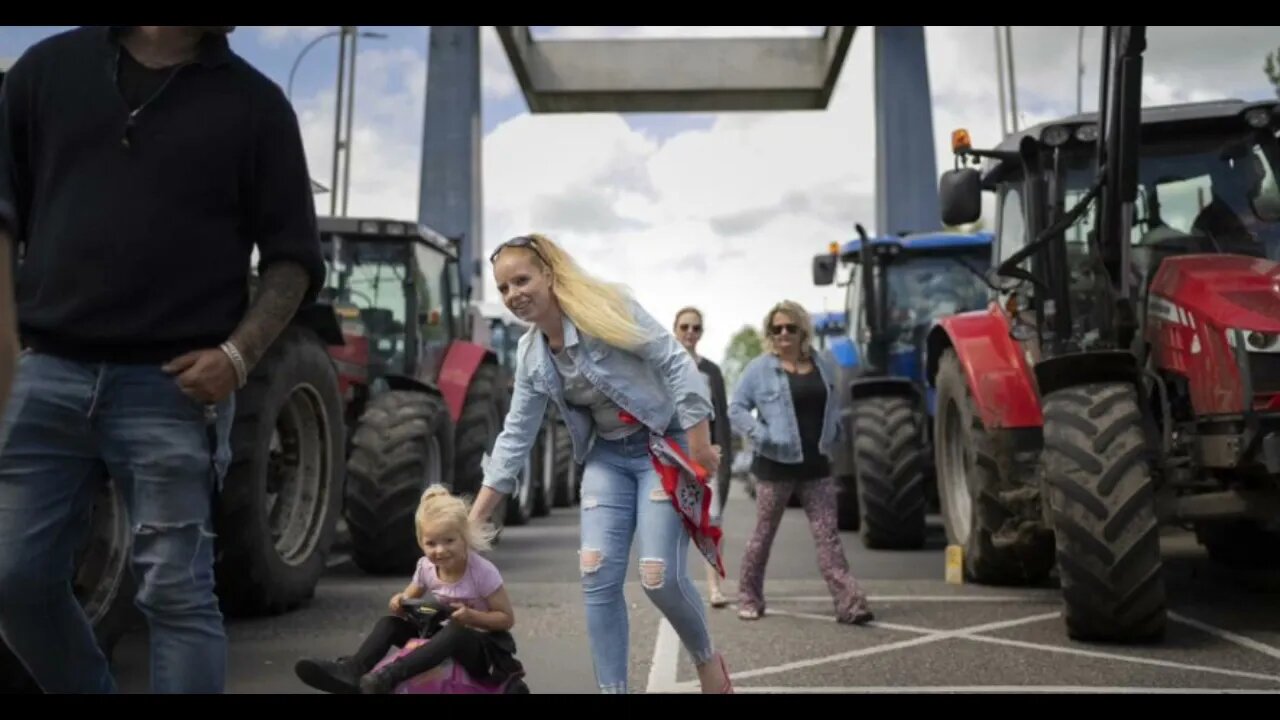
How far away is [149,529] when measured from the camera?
3016 mm

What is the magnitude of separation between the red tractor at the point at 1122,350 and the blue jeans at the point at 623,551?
2278 millimetres

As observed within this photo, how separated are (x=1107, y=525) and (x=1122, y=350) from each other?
891mm

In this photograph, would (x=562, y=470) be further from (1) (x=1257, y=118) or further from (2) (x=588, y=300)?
(2) (x=588, y=300)

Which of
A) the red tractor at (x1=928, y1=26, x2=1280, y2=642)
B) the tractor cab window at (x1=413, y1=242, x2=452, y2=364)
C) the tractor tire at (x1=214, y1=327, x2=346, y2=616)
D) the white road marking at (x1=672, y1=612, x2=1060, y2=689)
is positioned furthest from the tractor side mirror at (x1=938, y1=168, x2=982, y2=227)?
the tractor cab window at (x1=413, y1=242, x2=452, y2=364)

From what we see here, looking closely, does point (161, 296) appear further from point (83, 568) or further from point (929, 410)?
point (929, 410)

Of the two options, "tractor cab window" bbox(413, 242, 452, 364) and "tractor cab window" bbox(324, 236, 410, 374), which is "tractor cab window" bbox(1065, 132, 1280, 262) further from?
"tractor cab window" bbox(413, 242, 452, 364)

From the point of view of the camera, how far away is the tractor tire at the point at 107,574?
4875 mm

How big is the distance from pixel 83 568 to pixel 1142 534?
3.85m

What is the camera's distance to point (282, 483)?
753 centimetres

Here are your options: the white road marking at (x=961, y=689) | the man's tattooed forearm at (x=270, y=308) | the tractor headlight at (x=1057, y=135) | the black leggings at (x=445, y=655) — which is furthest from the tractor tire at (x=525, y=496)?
the man's tattooed forearm at (x=270, y=308)

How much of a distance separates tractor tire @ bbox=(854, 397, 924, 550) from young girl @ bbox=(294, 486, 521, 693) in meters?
6.77

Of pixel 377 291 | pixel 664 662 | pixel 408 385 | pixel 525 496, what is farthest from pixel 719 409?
pixel 525 496

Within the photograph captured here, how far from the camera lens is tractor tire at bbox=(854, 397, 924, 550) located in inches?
416

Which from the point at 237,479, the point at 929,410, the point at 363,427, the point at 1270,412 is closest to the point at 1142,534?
the point at 1270,412
